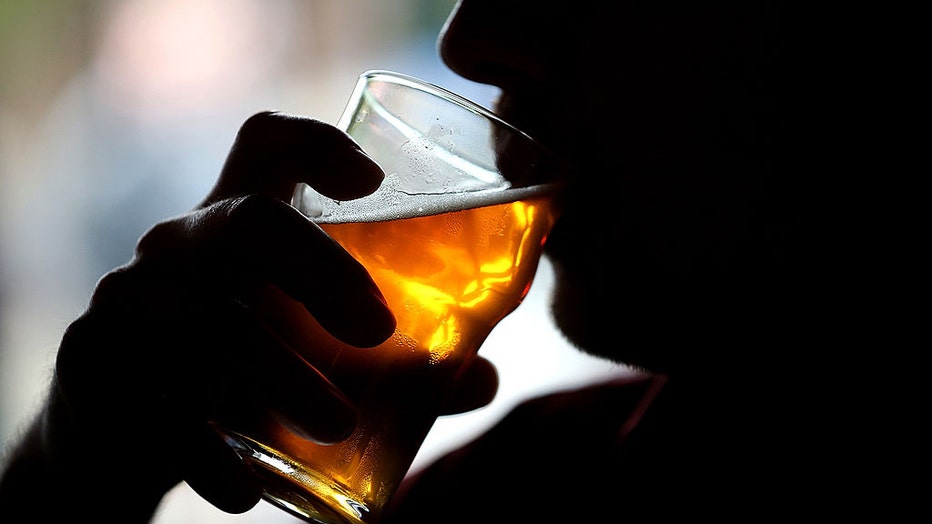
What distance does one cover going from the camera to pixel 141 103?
142 inches

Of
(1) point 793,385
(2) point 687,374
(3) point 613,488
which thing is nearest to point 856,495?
(1) point 793,385

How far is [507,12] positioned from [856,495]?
112 centimetres

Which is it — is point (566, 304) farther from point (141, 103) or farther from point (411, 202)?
point (141, 103)

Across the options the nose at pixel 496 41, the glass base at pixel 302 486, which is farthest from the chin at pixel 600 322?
the glass base at pixel 302 486

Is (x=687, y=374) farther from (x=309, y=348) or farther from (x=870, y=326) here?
(x=309, y=348)

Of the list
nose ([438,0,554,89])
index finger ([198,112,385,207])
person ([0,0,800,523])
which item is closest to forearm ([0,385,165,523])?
person ([0,0,800,523])

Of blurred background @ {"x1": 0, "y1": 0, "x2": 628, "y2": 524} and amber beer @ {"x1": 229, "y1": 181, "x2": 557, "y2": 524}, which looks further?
blurred background @ {"x1": 0, "y1": 0, "x2": 628, "y2": 524}

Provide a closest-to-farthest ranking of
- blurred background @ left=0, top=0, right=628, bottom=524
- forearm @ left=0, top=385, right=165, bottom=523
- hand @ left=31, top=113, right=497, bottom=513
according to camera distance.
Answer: hand @ left=31, top=113, right=497, bottom=513 → forearm @ left=0, top=385, right=165, bottom=523 → blurred background @ left=0, top=0, right=628, bottom=524

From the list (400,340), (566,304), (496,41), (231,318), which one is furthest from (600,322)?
(231,318)

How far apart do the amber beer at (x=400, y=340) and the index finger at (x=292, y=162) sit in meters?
0.05

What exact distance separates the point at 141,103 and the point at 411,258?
332cm

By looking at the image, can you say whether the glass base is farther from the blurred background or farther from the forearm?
the blurred background

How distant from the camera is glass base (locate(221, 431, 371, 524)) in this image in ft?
2.64

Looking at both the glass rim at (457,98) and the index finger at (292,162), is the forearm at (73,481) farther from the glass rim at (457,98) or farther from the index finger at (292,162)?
the glass rim at (457,98)
